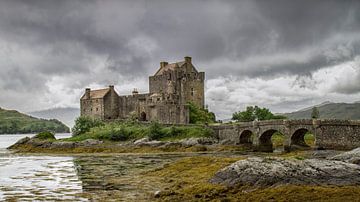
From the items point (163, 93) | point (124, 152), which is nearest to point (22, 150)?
point (124, 152)

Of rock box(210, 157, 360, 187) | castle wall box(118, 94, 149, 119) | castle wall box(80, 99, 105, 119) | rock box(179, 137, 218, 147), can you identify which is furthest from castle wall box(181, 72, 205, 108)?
rock box(210, 157, 360, 187)

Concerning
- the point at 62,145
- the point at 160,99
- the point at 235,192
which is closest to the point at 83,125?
the point at 62,145

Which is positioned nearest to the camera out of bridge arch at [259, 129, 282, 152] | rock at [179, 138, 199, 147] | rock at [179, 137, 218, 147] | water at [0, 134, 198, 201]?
water at [0, 134, 198, 201]

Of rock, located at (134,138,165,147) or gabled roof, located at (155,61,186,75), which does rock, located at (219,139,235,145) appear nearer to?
rock, located at (134,138,165,147)

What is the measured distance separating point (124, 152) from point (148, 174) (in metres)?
30.3

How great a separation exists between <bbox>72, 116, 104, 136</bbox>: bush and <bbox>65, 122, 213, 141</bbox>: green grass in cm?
419

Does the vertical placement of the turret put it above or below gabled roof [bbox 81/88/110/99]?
above

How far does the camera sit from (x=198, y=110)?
83.2 m

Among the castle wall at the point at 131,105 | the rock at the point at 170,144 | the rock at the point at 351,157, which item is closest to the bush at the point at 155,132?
the rock at the point at 170,144

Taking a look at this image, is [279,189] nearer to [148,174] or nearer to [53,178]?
[148,174]

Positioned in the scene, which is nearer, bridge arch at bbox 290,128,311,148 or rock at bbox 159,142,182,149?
bridge arch at bbox 290,128,311,148

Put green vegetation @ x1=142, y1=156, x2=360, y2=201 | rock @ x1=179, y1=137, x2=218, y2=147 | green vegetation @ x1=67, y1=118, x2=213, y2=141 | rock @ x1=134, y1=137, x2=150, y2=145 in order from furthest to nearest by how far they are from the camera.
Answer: green vegetation @ x1=67, y1=118, x2=213, y2=141 < rock @ x1=134, y1=137, x2=150, y2=145 < rock @ x1=179, y1=137, x2=218, y2=147 < green vegetation @ x1=142, y1=156, x2=360, y2=201

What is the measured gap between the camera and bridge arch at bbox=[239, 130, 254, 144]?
60438 mm

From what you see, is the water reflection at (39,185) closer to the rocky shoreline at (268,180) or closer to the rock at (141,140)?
the rocky shoreline at (268,180)
